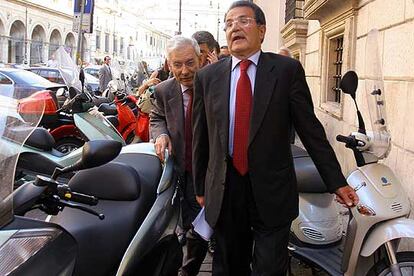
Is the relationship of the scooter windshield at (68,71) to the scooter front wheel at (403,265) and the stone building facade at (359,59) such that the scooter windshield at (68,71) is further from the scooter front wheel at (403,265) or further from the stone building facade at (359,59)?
the scooter front wheel at (403,265)

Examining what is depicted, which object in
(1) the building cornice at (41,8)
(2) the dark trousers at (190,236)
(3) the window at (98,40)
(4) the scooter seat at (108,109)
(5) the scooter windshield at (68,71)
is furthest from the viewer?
(3) the window at (98,40)

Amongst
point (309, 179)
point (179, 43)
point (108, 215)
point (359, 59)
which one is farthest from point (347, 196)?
point (359, 59)

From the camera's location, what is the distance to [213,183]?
2.78 metres

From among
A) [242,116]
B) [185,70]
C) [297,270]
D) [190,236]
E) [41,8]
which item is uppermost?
[41,8]

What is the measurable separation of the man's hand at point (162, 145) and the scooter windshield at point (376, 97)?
1275mm

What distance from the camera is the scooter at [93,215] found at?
173 cm

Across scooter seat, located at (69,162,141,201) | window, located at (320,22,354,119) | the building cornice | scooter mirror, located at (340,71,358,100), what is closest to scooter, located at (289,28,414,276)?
scooter mirror, located at (340,71,358,100)

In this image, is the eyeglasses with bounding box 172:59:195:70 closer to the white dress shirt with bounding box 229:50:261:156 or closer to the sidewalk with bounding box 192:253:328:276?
the white dress shirt with bounding box 229:50:261:156

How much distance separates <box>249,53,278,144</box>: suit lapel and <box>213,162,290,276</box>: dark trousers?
28cm

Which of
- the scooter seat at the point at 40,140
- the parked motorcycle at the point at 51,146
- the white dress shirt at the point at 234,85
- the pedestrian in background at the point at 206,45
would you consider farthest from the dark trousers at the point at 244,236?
the scooter seat at the point at 40,140

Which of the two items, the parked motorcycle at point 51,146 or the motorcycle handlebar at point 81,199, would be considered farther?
the parked motorcycle at point 51,146

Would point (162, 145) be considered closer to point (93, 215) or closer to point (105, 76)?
point (93, 215)

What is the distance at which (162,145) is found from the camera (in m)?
3.38

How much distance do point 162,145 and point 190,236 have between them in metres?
0.74
